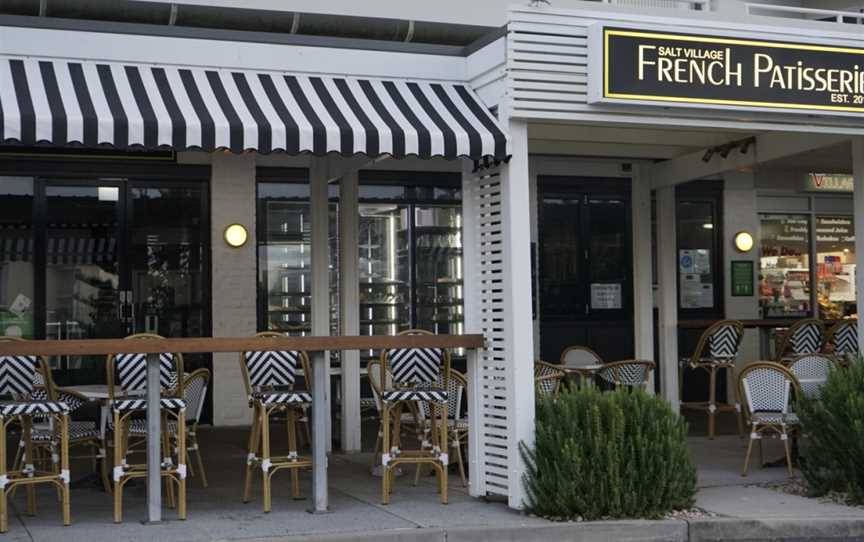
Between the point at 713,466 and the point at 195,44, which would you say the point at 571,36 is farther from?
the point at 713,466

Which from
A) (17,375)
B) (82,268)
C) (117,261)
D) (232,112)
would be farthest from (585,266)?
(17,375)

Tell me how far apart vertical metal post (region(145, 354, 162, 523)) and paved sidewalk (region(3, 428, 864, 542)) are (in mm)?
152

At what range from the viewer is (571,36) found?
8688 millimetres

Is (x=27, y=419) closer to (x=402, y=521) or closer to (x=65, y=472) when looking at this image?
(x=65, y=472)

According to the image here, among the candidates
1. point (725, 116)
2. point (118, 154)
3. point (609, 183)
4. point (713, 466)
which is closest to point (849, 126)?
point (725, 116)

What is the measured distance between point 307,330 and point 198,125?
636cm

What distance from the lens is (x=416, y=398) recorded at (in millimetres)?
8820

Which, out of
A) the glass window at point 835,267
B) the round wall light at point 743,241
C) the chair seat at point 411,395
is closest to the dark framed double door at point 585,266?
the round wall light at point 743,241

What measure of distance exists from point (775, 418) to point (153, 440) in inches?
210

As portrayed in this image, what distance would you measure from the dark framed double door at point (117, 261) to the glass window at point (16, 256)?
106mm

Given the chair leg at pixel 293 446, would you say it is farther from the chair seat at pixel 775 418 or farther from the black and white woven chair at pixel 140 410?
the chair seat at pixel 775 418

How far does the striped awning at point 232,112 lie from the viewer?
25.0 ft

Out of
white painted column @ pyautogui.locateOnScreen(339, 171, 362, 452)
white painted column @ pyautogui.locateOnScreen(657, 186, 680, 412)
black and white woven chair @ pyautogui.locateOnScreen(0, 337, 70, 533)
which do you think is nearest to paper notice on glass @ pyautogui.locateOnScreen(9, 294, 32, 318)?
white painted column @ pyautogui.locateOnScreen(339, 171, 362, 452)

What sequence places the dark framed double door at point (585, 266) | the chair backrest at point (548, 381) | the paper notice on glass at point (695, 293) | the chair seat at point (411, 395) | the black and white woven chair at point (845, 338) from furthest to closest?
the paper notice on glass at point (695, 293) < the dark framed double door at point (585, 266) < the black and white woven chair at point (845, 338) < the chair backrest at point (548, 381) < the chair seat at point (411, 395)
